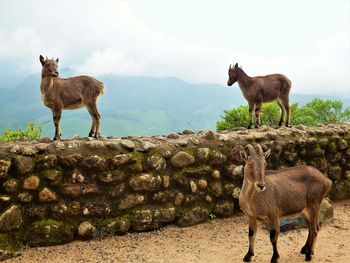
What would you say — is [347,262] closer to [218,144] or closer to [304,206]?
[304,206]

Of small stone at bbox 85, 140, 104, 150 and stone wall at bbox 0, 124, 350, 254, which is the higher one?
small stone at bbox 85, 140, 104, 150

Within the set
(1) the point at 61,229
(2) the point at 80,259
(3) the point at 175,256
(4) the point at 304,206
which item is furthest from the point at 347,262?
(1) the point at 61,229

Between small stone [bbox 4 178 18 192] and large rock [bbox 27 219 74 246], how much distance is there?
0.73 metres

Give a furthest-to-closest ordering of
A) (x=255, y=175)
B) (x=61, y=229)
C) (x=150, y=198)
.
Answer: (x=150, y=198)
(x=61, y=229)
(x=255, y=175)

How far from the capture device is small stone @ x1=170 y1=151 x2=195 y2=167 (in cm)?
848

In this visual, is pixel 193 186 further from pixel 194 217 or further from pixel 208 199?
pixel 194 217

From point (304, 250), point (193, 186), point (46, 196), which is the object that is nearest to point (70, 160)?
point (46, 196)

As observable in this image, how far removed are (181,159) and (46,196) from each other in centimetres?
281

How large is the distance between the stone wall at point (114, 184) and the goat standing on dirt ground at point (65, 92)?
0.87m

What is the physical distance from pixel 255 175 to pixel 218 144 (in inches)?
125

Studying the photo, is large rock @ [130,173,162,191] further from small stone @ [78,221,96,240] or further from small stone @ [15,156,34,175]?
small stone @ [15,156,34,175]

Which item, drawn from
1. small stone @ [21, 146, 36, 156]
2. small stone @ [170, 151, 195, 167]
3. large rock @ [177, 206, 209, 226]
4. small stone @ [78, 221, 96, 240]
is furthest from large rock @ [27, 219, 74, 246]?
small stone @ [170, 151, 195, 167]

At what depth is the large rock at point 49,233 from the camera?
7.16 meters

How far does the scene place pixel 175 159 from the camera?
27.8 feet
